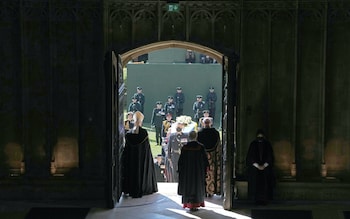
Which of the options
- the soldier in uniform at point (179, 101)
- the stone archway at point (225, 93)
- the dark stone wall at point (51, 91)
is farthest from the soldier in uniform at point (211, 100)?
the dark stone wall at point (51, 91)

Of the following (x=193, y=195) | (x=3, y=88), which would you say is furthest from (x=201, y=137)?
(x=3, y=88)

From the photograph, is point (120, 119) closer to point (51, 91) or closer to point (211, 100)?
point (51, 91)

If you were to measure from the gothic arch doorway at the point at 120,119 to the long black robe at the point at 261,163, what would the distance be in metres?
0.38

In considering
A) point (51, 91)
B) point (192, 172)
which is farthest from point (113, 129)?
point (192, 172)

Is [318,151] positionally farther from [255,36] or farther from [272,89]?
[255,36]

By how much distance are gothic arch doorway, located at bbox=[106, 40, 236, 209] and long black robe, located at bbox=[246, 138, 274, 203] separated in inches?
14.9

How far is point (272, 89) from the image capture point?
13.1 metres

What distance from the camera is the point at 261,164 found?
504 inches

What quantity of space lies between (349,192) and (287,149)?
129cm

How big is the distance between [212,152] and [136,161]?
4.50ft

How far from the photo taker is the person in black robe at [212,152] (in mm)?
13531

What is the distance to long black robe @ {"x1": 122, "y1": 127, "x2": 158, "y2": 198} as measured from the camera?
1358 cm

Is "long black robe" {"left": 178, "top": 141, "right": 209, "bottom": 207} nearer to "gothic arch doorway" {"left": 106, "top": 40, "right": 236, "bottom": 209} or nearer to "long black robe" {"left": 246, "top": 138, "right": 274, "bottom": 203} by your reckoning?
"gothic arch doorway" {"left": 106, "top": 40, "right": 236, "bottom": 209}

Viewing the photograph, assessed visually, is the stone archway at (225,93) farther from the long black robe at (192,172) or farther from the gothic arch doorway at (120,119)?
the long black robe at (192,172)
